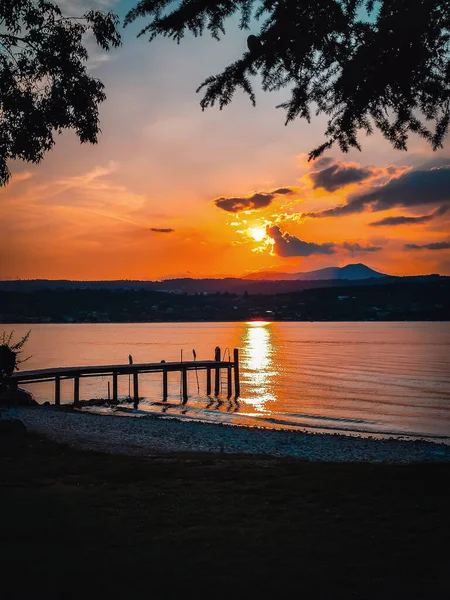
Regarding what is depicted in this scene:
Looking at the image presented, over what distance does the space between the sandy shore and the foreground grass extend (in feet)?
17.6

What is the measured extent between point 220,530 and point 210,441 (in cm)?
1438

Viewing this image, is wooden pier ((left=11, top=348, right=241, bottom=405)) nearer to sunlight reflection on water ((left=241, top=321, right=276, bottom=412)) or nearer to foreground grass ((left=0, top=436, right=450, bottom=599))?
sunlight reflection on water ((left=241, top=321, right=276, bottom=412))

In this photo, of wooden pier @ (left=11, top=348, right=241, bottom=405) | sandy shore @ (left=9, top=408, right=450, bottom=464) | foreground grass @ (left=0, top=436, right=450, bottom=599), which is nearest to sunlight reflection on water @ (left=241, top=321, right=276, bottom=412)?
wooden pier @ (left=11, top=348, right=241, bottom=405)

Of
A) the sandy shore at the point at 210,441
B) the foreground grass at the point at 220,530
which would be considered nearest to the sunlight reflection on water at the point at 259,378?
the sandy shore at the point at 210,441

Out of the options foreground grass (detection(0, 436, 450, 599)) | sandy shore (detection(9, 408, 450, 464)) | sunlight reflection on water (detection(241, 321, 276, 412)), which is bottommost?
sunlight reflection on water (detection(241, 321, 276, 412))

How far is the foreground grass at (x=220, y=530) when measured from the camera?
6648mm

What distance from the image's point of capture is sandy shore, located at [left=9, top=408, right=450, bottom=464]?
65.6ft

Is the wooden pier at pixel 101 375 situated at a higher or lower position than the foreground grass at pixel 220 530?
lower

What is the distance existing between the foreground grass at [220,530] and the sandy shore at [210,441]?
537 centimetres

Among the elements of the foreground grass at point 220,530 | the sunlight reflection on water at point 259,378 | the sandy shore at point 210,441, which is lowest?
the sunlight reflection on water at point 259,378

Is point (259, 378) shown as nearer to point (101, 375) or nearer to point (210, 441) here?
point (101, 375)

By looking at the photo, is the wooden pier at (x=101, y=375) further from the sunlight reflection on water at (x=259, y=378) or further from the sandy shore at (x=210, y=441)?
the sandy shore at (x=210, y=441)

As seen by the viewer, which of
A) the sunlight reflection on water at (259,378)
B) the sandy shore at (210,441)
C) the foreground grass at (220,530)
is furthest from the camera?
the sunlight reflection on water at (259,378)

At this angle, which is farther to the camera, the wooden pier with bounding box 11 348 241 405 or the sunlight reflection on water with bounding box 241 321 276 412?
the sunlight reflection on water with bounding box 241 321 276 412
